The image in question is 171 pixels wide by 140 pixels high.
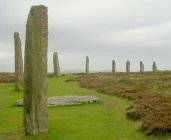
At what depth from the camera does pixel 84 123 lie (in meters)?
22.0

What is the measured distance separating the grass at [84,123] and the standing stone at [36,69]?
2.79ft

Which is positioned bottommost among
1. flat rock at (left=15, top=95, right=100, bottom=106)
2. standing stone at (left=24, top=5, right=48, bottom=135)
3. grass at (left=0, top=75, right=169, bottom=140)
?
grass at (left=0, top=75, right=169, bottom=140)

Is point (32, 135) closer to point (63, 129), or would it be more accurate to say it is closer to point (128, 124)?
point (63, 129)

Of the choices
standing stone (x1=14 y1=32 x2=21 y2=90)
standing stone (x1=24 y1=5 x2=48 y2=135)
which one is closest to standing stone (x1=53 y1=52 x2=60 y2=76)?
standing stone (x1=14 y1=32 x2=21 y2=90)

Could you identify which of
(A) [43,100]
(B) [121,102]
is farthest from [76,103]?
(A) [43,100]

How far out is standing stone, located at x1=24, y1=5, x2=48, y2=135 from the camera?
1833 centimetres

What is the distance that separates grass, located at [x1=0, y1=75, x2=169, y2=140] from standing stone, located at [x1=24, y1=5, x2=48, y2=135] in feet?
2.79

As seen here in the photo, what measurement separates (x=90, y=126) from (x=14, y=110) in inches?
281

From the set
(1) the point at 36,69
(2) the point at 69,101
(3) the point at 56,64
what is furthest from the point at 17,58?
(3) the point at 56,64

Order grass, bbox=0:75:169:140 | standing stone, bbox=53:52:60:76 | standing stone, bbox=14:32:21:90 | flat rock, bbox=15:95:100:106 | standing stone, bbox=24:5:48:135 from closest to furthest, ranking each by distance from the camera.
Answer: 1. standing stone, bbox=24:5:48:135
2. grass, bbox=0:75:169:140
3. flat rock, bbox=15:95:100:106
4. standing stone, bbox=14:32:21:90
5. standing stone, bbox=53:52:60:76

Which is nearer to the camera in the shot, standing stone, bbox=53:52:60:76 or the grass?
the grass

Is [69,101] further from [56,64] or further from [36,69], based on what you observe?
[56,64]

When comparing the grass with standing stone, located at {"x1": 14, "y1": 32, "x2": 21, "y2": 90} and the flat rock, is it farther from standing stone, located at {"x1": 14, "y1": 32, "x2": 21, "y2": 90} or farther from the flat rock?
standing stone, located at {"x1": 14, "y1": 32, "x2": 21, "y2": 90}

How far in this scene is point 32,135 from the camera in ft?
60.8
